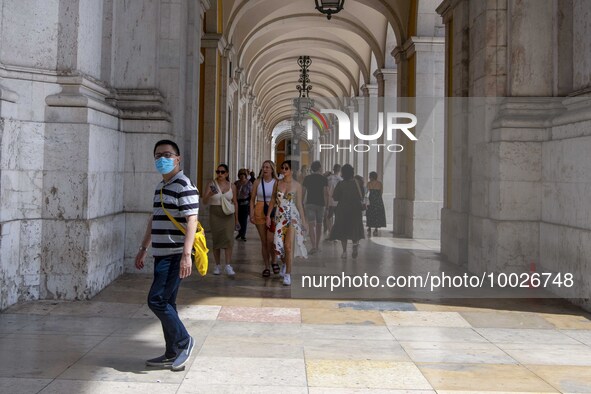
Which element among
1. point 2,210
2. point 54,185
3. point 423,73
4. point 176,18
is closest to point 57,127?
point 54,185

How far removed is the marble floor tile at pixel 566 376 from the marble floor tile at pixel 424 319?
127 centimetres

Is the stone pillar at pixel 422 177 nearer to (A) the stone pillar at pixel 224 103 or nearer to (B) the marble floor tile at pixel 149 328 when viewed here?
(A) the stone pillar at pixel 224 103

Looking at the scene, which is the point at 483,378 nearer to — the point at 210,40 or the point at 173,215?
the point at 173,215

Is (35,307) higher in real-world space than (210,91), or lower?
lower

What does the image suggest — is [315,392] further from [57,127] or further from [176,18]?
[176,18]

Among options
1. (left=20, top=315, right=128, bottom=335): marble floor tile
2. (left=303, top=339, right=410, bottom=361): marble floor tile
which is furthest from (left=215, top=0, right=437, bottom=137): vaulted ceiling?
(left=20, top=315, right=128, bottom=335): marble floor tile

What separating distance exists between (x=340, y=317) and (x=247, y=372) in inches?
72.0

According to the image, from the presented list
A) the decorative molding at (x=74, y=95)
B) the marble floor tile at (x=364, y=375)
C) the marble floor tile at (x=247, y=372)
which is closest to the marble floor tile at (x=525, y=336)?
the marble floor tile at (x=364, y=375)

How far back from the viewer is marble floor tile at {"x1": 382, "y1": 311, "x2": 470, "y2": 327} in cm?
528

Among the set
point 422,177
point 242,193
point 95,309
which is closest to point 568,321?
point 95,309

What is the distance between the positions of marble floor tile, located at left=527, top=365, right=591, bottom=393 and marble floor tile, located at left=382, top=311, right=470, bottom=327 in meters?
1.27

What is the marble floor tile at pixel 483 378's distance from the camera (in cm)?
360

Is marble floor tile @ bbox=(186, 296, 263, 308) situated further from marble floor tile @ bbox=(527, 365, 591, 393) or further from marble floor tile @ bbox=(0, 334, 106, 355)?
marble floor tile @ bbox=(527, 365, 591, 393)

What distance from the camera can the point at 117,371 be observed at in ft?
12.4
